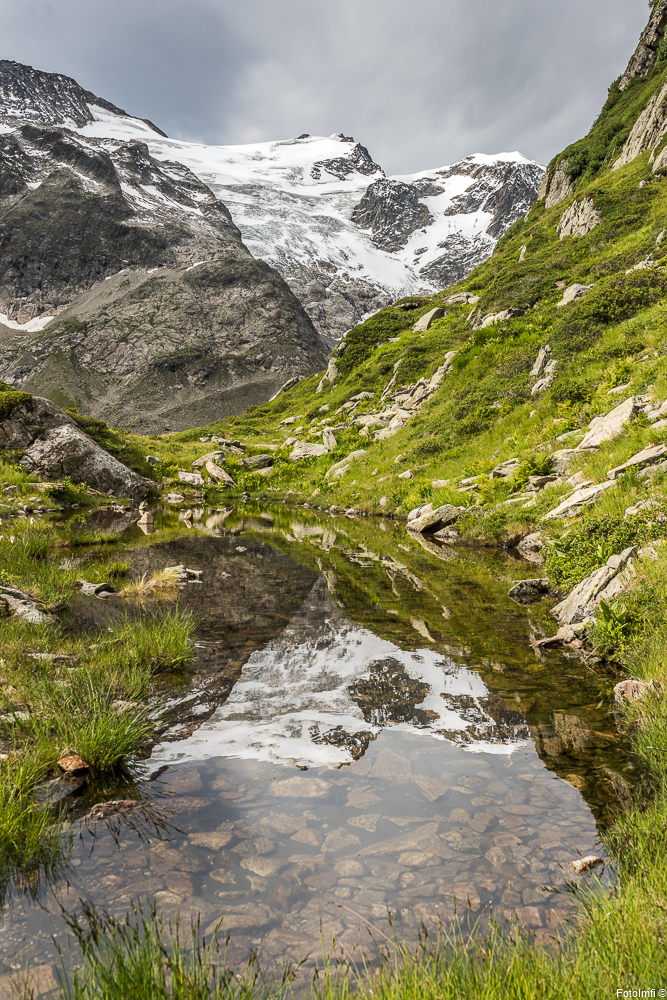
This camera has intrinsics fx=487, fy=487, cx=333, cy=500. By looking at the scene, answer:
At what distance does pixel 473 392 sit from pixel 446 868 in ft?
82.2

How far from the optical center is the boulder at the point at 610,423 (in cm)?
1278

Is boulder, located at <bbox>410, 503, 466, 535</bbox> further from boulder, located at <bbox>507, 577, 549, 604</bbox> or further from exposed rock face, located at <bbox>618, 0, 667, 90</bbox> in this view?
exposed rock face, located at <bbox>618, 0, 667, 90</bbox>

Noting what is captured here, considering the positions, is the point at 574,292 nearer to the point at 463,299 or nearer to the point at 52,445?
the point at 463,299

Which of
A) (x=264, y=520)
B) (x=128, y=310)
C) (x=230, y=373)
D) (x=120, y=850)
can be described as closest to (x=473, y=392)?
(x=264, y=520)

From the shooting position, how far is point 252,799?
157 inches

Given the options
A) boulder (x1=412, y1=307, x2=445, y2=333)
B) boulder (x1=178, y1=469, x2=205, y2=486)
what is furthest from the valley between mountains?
boulder (x1=412, y1=307, x2=445, y2=333)

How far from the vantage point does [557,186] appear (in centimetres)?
4925

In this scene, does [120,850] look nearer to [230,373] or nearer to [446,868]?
[446,868]

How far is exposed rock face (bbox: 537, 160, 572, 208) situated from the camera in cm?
4717

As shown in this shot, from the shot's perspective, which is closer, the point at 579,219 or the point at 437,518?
the point at 437,518

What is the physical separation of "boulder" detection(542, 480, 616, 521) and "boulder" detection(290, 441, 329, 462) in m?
27.2

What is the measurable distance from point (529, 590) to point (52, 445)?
29.5 metres

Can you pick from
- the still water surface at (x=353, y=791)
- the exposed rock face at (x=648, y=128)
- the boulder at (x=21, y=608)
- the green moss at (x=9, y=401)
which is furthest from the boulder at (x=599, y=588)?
the exposed rock face at (x=648, y=128)

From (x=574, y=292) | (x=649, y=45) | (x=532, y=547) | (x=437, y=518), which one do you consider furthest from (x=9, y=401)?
(x=649, y=45)
